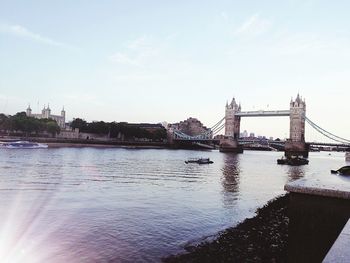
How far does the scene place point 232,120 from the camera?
165m

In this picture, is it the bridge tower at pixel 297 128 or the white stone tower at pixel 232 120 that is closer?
the bridge tower at pixel 297 128

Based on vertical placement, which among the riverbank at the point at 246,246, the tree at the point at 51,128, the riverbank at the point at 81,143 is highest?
the tree at the point at 51,128

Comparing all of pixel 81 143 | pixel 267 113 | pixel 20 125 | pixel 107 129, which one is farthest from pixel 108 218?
pixel 107 129

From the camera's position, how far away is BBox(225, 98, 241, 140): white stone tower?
524 feet

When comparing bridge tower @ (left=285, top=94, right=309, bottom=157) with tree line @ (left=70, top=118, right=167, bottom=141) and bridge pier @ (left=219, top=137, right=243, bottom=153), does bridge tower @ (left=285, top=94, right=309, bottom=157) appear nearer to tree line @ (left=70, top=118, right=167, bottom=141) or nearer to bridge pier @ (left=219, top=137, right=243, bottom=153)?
bridge pier @ (left=219, top=137, right=243, bottom=153)

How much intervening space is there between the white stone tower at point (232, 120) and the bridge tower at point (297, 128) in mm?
22890

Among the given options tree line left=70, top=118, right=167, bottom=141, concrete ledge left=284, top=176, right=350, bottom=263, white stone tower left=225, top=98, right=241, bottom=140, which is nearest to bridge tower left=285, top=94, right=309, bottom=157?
white stone tower left=225, top=98, right=241, bottom=140

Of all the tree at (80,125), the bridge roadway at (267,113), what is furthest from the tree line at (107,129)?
the bridge roadway at (267,113)

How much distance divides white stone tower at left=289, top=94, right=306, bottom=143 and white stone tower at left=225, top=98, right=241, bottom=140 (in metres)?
22.7

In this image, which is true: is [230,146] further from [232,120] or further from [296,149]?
[296,149]

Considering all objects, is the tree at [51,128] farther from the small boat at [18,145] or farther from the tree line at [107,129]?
the small boat at [18,145]

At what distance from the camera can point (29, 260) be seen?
10.9m

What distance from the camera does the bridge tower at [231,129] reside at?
144875mm

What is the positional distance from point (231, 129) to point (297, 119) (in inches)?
1104
